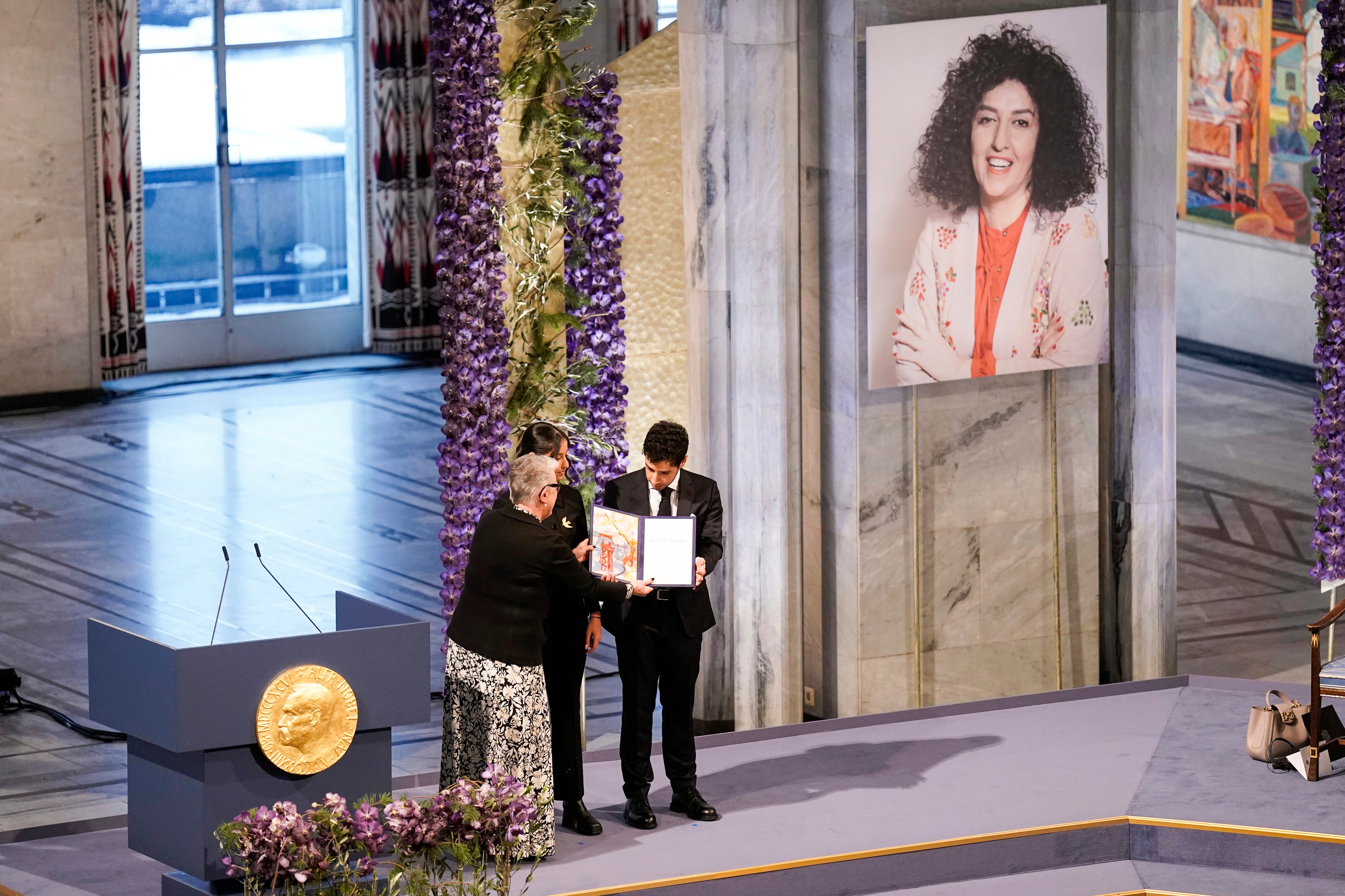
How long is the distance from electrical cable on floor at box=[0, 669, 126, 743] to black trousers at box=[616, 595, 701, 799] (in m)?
2.43

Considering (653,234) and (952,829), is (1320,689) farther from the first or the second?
(653,234)

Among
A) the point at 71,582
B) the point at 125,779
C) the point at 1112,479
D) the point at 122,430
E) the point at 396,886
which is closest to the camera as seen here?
the point at 396,886

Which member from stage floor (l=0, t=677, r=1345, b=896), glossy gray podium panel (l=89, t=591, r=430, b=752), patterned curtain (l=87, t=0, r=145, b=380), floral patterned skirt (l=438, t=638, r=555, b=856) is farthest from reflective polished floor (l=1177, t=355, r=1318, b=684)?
patterned curtain (l=87, t=0, r=145, b=380)

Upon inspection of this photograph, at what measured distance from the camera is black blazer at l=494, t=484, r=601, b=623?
21.5 feet

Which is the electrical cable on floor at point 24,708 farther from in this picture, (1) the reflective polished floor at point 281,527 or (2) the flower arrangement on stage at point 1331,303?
(2) the flower arrangement on stage at point 1331,303

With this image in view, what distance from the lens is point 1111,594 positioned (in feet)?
27.5

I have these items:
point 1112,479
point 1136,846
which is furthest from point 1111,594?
point 1136,846

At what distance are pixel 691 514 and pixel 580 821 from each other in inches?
41.1

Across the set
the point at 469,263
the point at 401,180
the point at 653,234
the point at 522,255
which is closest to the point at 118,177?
the point at 401,180

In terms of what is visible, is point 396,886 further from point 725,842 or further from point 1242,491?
point 1242,491

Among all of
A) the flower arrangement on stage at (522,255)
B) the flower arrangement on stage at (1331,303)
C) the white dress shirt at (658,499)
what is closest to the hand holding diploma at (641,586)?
the white dress shirt at (658,499)

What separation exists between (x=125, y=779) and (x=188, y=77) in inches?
337

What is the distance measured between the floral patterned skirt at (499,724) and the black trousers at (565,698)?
9.2 inches

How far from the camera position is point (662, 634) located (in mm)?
6609
